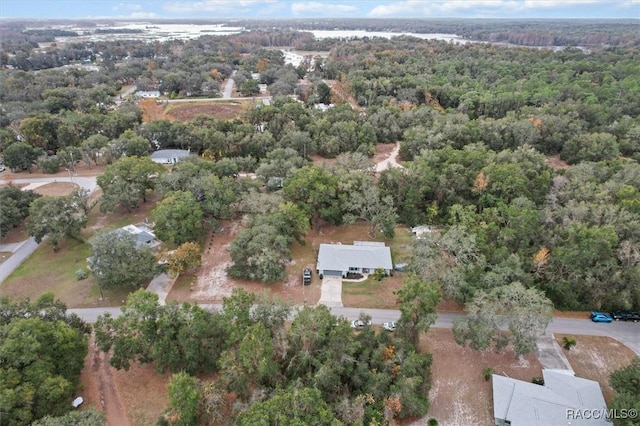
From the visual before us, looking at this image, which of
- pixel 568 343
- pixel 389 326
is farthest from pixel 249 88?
pixel 568 343

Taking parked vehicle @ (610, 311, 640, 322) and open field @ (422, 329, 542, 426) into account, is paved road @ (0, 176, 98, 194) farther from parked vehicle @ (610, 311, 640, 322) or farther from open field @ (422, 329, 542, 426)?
parked vehicle @ (610, 311, 640, 322)

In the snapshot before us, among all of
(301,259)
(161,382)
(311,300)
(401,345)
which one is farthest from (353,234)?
(161,382)

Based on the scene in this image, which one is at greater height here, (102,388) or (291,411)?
(291,411)

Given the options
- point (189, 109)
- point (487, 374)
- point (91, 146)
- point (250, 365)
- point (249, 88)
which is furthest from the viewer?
point (249, 88)

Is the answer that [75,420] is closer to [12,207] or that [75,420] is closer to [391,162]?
[12,207]

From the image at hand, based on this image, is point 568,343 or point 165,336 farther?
point 568,343

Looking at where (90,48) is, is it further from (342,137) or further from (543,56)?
(543,56)
